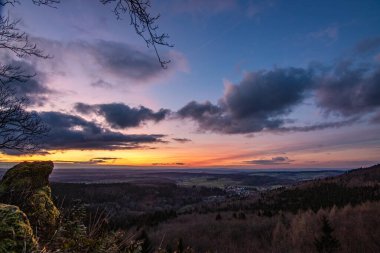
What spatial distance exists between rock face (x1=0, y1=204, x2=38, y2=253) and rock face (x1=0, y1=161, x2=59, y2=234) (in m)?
1.02

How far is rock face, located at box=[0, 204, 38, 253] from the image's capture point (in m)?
2.43

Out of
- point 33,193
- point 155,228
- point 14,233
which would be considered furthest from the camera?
point 155,228

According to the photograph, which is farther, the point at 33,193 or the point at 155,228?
the point at 155,228

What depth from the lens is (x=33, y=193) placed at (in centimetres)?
490

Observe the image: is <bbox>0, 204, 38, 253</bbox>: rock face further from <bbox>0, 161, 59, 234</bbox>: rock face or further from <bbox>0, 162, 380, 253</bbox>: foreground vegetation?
<bbox>0, 161, 59, 234</bbox>: rock face

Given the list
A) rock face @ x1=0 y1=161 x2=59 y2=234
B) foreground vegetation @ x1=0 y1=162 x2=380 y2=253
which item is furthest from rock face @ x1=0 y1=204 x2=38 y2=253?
rock face @ x1=0 y1=161 x2=59 y2=234

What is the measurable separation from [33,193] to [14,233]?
2.62 meters

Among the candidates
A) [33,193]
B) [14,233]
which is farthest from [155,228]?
[14,233]

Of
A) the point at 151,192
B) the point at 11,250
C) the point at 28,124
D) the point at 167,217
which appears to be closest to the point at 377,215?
the point at 28,124

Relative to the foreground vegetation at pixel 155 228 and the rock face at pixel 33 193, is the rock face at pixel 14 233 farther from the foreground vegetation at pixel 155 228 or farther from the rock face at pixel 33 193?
the rock face at pixel 33 193

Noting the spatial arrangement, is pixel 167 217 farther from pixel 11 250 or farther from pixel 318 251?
pixel 11 250

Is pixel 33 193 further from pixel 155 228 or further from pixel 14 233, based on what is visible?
pixel 155 228

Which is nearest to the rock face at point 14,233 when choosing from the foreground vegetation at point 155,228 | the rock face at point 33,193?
the foreground vegetation at point 155,228

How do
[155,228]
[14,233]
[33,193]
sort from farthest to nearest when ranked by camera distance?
[155,228]
[33,193]
[14,233]
